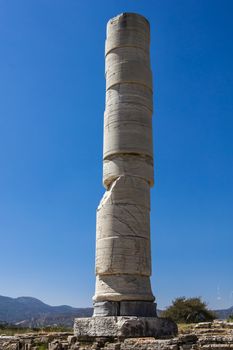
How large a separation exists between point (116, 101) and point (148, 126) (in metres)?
1.17

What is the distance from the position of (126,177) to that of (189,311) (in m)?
20.8

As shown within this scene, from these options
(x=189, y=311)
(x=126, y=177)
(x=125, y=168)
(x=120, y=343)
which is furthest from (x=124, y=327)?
(x=189, y=311)

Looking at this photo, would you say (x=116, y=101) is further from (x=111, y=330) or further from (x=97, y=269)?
(x=111, y=330)

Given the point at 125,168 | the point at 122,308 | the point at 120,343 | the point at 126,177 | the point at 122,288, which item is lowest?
the point at 120,343

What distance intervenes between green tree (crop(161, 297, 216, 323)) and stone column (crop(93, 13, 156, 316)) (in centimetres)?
1920

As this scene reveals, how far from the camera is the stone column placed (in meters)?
11.5

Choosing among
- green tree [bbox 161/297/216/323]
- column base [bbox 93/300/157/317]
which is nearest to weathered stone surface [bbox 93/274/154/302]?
column base [bbox 93/300/157/317]

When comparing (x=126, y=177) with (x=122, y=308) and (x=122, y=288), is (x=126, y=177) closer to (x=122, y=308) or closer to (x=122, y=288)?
(x=122, y=288)

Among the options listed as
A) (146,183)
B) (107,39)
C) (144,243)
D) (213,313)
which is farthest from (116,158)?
(213,313)

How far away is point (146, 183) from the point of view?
1278 cm

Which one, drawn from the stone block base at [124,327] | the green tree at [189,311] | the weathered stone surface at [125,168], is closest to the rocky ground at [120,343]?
the stone block base at [124,327]

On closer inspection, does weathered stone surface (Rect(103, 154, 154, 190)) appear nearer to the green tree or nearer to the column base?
the column base

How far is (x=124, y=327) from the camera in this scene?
1054 cm

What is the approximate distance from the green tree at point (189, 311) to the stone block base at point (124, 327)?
19371mm
